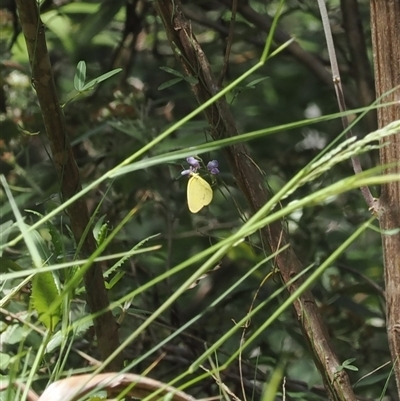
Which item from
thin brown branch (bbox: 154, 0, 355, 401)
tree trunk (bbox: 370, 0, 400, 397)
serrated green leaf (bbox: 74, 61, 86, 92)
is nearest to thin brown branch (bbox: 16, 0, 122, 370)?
serrated green leaf (bbox: 74, 61, 86, 92)

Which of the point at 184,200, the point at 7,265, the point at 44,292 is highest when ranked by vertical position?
the point at 44,292

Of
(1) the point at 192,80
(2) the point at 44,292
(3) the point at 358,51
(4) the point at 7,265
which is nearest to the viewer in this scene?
(2) the point at 44,292

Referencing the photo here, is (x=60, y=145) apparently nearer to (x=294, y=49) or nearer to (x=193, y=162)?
(x=193, y=162)

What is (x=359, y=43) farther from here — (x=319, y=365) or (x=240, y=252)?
(x=319, y=365)

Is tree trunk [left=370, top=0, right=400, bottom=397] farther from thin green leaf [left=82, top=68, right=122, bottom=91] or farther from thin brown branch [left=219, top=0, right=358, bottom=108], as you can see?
thin brown branch [left=219, top=0, right=358, bottom=108]

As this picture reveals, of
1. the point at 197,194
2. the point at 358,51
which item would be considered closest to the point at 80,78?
the point at 197,194

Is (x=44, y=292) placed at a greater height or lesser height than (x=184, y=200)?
greater
